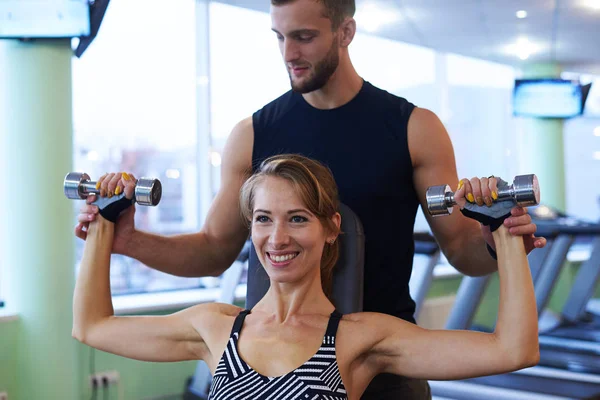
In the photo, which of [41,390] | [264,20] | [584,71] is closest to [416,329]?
[41,390]

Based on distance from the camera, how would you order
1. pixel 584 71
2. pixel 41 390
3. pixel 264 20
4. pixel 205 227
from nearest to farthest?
pixel 205 227 → pixel 41 390 → pixel 264 20 → pixel 584 71

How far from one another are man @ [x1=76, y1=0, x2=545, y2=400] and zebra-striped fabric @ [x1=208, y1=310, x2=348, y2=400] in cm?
26

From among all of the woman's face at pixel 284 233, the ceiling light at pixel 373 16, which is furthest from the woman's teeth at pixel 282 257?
the ceiling light at pixel 373 16

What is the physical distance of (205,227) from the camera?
1.94 metres

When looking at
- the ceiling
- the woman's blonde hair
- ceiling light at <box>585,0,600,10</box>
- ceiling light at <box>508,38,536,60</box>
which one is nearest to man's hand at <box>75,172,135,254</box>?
the woman's blonde hair

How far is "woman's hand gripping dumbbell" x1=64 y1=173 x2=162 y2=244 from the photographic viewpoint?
152 cm

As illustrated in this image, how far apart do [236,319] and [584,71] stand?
7318mm

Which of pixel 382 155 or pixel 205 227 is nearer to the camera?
pixel 382 155

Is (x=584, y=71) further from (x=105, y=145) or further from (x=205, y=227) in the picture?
(x=205, y=227)

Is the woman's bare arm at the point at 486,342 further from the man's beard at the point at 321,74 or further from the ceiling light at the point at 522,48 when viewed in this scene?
the ceiling light at the point at 522,48

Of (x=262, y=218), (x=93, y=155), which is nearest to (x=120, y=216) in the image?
(x=262, y=218)

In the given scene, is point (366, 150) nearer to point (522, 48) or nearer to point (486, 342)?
point (486, 342)

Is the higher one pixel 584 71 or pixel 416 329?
pixel 584 71

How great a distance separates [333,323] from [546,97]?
5.88m
